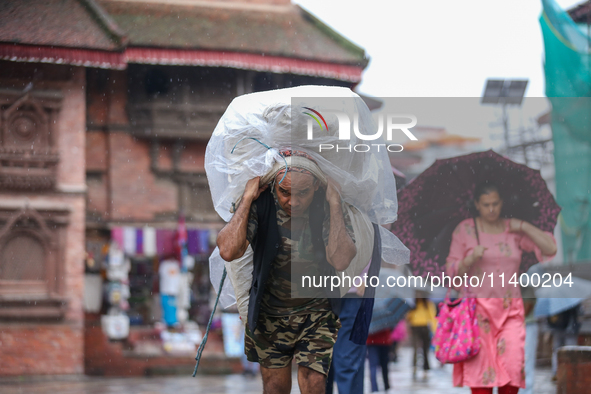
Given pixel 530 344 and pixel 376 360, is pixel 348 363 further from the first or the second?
pixel 376 360

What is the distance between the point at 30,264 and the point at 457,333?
8.91m

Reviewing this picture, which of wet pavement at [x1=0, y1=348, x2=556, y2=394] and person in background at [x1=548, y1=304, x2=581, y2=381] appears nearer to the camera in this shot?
wet pavement at [x1=0, y1=348, x2=556, y2=394]

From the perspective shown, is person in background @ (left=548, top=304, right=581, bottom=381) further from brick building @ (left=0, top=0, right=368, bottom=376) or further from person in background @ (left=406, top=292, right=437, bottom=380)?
brick building @ (left=0, top=0, right=368, bottom=376)

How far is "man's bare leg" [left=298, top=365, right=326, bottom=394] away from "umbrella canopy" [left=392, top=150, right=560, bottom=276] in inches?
71.7

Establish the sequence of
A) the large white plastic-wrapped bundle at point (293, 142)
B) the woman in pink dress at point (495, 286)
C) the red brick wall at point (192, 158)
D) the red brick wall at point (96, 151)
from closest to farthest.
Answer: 1. the large white plastic-wrapped bundle at point (293, 142)
2. the woman in pink dress at point (495, 286)
3. the red brick wall at point (96, 151)
4. the red brick wall at point (192, 158)

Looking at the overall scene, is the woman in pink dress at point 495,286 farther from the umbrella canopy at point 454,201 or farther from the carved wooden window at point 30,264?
the carved wooden window at point 30,264

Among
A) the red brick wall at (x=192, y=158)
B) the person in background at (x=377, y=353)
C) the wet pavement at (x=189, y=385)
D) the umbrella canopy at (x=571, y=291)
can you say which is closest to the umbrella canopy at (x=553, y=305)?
the umbrella canopy at (x=571, y=291)

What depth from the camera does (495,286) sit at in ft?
17.3

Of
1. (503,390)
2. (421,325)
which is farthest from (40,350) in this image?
(503,390)

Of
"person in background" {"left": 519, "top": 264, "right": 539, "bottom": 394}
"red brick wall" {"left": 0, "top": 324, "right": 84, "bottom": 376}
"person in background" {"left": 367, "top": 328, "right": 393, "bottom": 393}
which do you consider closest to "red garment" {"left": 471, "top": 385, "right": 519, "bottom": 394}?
"person in background" {"left": 519, "top": 264, "right": 539, "bottom": 394}

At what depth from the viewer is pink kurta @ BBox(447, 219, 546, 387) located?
16.9 feet

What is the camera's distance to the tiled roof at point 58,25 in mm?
12266

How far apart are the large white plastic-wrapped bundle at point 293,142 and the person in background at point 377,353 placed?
4124 mm

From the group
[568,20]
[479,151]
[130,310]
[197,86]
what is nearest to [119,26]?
[197,86]
